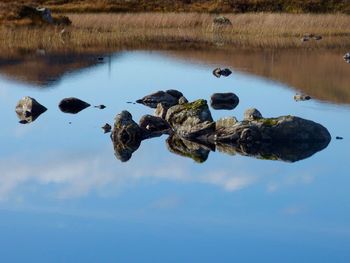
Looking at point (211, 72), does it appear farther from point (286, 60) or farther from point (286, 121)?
point (286, 121)

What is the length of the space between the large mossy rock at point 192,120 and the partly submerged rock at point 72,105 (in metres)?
2.42

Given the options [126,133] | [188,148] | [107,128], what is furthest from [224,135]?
[107,128]

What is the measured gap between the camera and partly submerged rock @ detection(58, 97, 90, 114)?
13852 mm

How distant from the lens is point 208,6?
43.9 metres

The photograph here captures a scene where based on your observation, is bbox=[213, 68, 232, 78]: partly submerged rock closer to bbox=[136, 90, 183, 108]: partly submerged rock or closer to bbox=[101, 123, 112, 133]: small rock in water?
bbox=[136, 90, 183, 108]: partly submerged rock

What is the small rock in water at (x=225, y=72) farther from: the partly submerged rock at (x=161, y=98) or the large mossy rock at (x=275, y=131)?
the large mossy rock at (x=275, y=131)

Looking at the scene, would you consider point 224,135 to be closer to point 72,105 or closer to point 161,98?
point 161,98

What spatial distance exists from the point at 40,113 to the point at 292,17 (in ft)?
66.8

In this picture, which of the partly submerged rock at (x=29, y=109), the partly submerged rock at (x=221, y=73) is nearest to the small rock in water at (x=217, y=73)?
the partly submerged rock at (x=221, y=73)

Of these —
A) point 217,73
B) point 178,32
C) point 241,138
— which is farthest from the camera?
point 178,32

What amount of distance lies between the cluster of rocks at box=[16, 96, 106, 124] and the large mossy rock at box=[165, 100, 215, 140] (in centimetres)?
246

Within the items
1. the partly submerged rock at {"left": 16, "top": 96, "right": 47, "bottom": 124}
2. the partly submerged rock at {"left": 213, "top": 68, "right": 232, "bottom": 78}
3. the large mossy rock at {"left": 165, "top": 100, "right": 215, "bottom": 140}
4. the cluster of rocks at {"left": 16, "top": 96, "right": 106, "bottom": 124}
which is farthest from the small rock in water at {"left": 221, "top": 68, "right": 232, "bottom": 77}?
the large mossy rock at {"left": 165, "top": 100, "right": 215, "bottom": 140}

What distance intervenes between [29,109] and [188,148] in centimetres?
388

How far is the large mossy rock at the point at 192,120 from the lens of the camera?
11.3 metres
